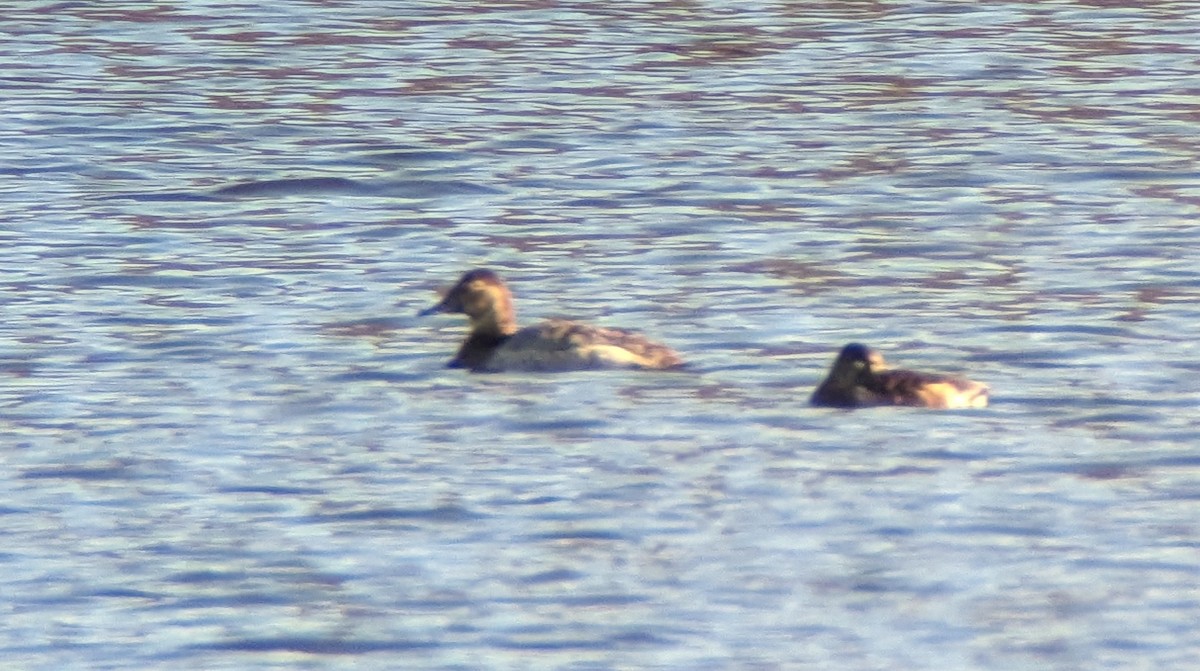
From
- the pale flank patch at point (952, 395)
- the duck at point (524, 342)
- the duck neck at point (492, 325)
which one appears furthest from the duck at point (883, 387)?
the duck neck at point (492, 325)

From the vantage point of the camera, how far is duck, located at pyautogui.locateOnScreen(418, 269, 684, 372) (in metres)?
10.3

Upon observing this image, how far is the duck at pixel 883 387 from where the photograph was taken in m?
9.56

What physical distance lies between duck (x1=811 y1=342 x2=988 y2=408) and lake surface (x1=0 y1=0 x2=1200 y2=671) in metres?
0.08

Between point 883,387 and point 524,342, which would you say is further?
point 524,342

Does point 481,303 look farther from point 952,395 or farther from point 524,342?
point 952,395

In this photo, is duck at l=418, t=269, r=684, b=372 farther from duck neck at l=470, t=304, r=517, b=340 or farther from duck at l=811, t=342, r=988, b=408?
duck at l=811, t=342, r=988, b=408

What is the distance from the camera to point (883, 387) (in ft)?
31.7

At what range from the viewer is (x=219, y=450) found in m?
9.21

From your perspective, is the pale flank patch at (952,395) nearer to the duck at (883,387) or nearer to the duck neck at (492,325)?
the duck at (883,387)

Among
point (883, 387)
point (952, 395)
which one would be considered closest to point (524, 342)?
point (883, 387)

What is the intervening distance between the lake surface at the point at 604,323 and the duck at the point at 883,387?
0.26ft

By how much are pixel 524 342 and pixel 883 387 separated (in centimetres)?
169

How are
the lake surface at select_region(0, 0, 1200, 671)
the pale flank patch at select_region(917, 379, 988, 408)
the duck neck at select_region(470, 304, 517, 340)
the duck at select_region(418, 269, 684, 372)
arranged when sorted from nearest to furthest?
the lake surface at select_region(0, 0, 1200, 671) → the pale flank patch at select_region(917, 379, 988, 408) → the duck at select_region(418, 269, 684, 372) → the duck neck at select_region(470, 304, 517, 340)

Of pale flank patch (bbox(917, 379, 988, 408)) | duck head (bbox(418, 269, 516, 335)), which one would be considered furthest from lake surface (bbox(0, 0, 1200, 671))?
duck head (bbox(418, 269, 516, 335))
